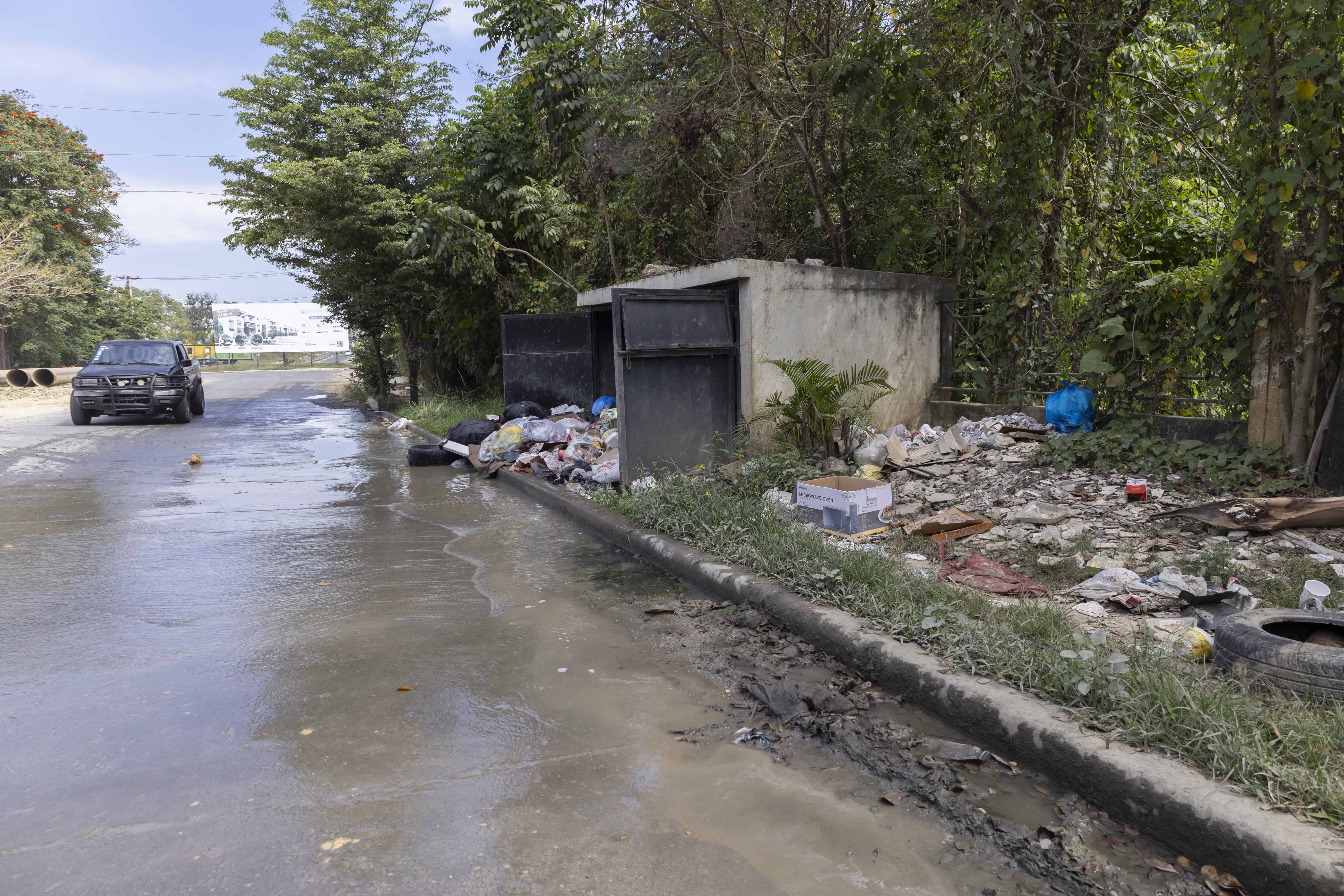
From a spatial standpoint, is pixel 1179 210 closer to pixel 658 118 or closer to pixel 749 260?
pixel 749 260

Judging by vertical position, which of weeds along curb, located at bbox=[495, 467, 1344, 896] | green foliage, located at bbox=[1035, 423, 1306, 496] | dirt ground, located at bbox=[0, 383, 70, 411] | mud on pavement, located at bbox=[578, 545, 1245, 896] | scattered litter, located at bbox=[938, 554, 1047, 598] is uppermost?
dirt ground, located at bbox=[0, 383, 70, 411]

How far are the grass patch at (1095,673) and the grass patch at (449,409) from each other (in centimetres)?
904

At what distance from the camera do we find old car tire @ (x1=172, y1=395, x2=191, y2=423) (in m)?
17.3

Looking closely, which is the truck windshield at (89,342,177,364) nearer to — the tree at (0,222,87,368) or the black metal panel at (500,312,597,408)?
the black metal panel at (500,312,597,408)

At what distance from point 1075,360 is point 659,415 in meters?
3.75

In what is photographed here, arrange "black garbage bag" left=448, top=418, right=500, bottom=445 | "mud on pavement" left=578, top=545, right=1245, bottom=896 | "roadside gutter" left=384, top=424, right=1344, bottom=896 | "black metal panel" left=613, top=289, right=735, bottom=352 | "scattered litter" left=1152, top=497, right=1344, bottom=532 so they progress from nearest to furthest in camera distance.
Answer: "roadside gutter" left=384, top=424, right=1344, bottom=896
"mud on pavement" left=578, top=545, right=1245, bottom=896
"scattered litter" left=1152, top=497, right=1344, bottom=532
"black metal panel" left=613, top=289, right=735, bottom=352
"black garbage bag" left=448, top=418, right=500, bottom=445

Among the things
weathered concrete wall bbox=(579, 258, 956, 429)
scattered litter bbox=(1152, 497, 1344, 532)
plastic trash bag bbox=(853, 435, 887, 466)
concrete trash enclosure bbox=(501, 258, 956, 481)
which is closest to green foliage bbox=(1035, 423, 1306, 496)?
scattered litter bbox=(1152, 497, 1344, 532)

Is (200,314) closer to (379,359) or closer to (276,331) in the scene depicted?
(276,331)

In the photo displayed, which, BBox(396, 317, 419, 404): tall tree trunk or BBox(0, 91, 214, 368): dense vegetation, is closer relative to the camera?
BBox(396, 317, 419, 404): tall tree trunk

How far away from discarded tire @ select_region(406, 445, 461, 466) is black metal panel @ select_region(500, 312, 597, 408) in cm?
182

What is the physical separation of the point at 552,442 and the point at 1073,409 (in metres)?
6.09

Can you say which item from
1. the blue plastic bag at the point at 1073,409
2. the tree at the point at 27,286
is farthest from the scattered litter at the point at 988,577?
the tree at the point at 27,286

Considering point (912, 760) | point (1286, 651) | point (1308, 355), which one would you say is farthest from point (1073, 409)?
point (912, 760)

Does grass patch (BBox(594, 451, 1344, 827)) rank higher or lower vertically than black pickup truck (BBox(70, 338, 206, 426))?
lower
